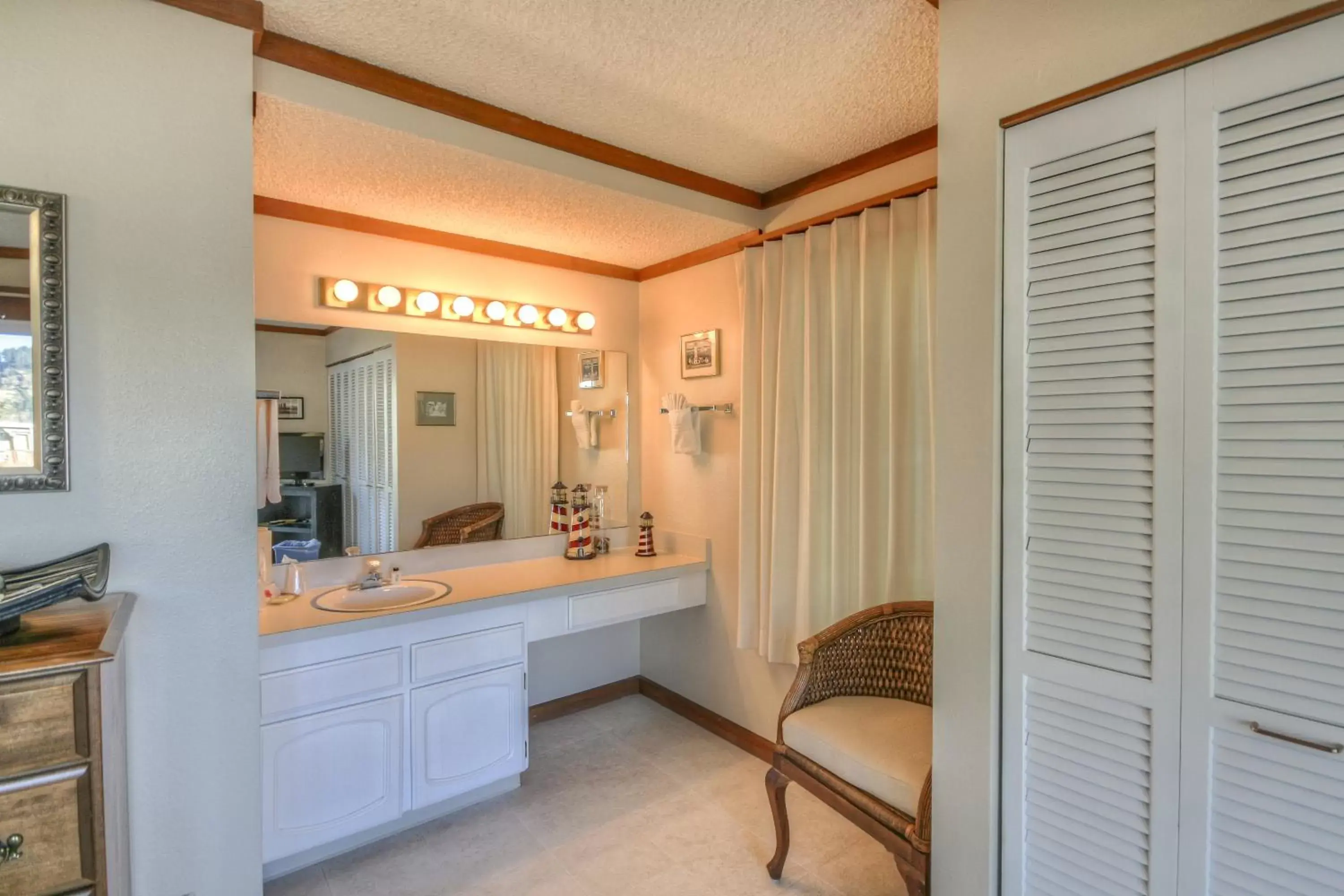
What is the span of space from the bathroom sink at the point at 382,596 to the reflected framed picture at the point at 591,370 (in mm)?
1284

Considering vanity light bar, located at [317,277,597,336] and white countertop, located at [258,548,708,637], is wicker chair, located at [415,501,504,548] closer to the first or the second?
white countertop, located at [258,548,708,637]

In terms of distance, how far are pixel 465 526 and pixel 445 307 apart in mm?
1019

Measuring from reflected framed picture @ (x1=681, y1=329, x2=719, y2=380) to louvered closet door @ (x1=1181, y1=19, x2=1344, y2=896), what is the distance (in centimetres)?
207

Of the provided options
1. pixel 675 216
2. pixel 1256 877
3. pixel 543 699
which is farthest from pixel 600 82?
pixel 543 699

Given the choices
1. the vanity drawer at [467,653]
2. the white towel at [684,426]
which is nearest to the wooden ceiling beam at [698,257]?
the white towel at [684,426]

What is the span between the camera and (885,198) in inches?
90.0

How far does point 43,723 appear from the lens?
108cm

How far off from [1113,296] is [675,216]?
180 cm

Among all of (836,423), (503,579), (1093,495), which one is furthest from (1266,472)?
(503,579)

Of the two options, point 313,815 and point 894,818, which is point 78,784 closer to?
point 313,815

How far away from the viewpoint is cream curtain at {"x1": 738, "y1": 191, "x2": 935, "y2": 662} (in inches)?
89.3

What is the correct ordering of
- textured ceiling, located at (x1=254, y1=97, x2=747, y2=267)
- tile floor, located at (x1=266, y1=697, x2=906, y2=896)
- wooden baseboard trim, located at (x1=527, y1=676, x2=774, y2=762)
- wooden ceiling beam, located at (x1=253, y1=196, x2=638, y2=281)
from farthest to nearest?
wooden baseboard trim, located at (x1=527, y1=676, x2=774, y2=762) → wooden ceiling beam, located at (x1=253, y1=196, x2=638, y2=281) → tile floor, located at (x1=266, y1=697, x2=906, y2=896) → textured ceiling, located at (x1=254, y1=97, x2=747, y2=267)

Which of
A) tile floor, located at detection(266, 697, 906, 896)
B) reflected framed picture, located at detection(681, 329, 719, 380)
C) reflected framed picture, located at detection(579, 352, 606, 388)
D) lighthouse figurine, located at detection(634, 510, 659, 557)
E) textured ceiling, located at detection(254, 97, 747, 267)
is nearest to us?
textured ceiling, located at detection(254, 97, 747, 267)

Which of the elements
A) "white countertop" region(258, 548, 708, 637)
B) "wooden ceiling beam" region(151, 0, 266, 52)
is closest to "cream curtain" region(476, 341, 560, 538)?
"white countertop" region(258, 548, 708, 637)
